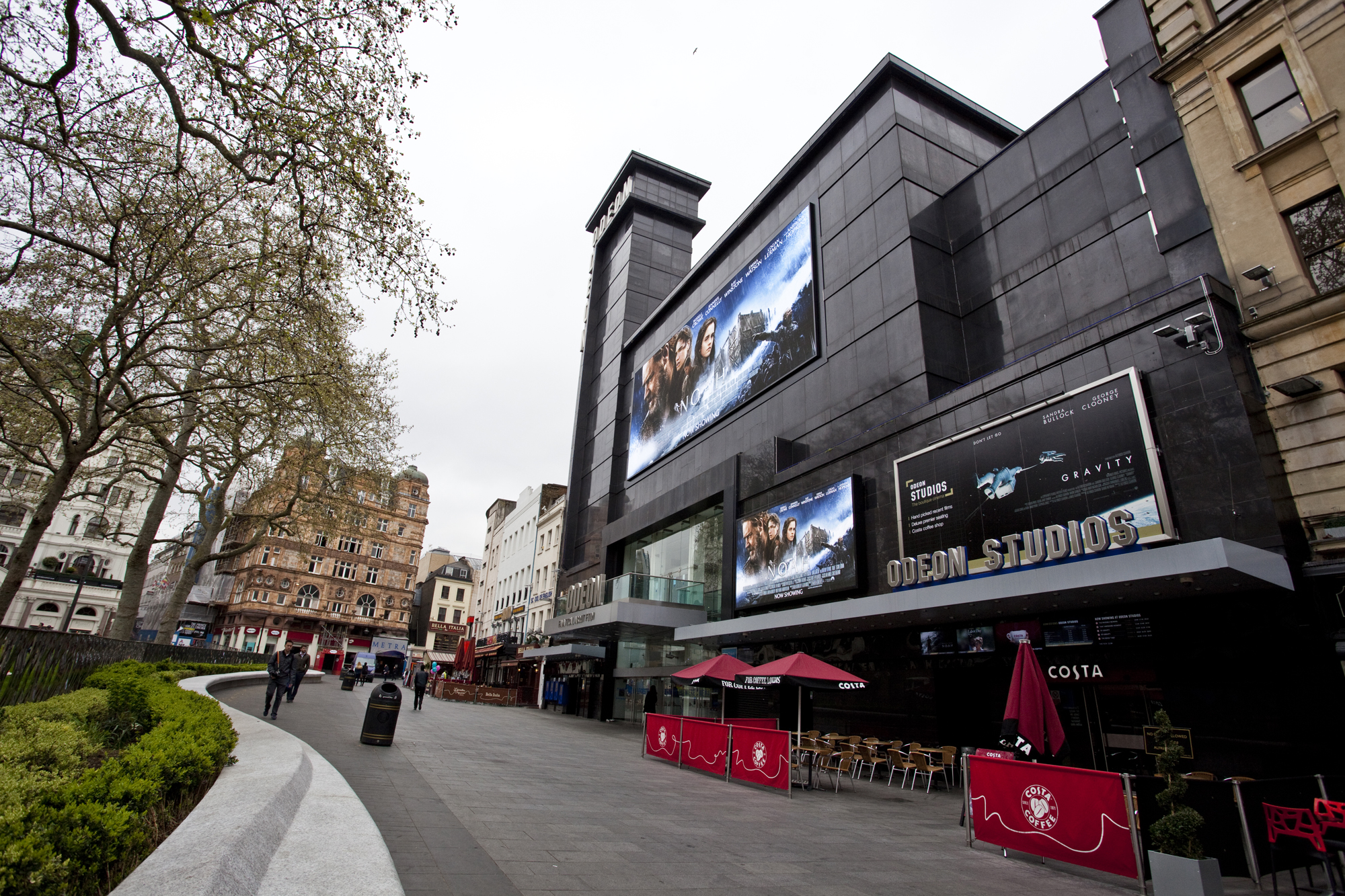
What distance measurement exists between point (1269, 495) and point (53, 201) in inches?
866

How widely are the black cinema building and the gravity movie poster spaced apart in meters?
0.10

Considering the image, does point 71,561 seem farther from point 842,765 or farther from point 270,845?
point 270,845

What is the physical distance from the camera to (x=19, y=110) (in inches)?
410

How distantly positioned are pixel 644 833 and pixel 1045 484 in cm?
1042

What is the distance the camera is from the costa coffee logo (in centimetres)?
779

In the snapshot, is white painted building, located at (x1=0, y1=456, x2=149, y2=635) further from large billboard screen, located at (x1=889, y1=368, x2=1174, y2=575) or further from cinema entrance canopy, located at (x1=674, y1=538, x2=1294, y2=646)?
large billboard screen, located at (x1=889, y1=368, x2=1174, y2=575)

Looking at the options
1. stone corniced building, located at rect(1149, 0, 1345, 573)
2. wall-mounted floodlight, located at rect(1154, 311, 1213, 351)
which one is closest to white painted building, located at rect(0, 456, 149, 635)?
wall-mounted floodlight, located at rect(1154, 311, 1213, 351)

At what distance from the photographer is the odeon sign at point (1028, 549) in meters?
11.9

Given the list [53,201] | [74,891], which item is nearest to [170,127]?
[53,201]

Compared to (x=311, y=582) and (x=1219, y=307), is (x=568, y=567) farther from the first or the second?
(x=311, y=582)

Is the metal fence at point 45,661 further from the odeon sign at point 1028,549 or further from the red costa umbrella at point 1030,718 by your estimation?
the odeon sign at point 1028,549

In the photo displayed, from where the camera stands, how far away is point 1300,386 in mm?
11023

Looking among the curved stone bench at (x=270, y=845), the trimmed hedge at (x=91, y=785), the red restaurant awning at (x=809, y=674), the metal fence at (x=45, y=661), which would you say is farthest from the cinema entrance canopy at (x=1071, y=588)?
the metal fence at (x=45, y=661)

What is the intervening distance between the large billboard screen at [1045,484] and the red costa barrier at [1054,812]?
548 cm
